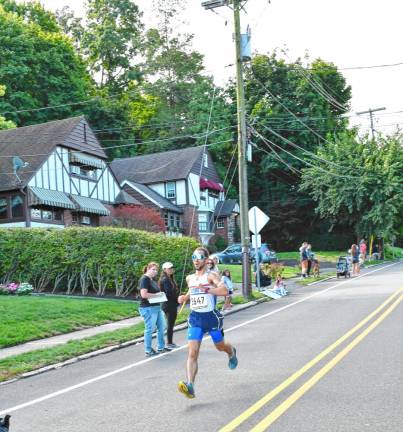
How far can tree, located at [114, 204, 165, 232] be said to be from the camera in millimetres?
43562

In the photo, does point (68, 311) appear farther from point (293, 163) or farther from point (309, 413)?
point (293, 163)

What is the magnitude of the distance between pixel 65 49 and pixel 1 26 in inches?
343

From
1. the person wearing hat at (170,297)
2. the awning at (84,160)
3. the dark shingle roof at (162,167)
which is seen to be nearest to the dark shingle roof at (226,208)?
the dark shingle roof at (162,167)

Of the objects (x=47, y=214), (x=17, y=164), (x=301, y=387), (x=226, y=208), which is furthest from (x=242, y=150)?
(x=226, y=208)

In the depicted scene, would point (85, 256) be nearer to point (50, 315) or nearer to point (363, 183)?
point (50, 315)

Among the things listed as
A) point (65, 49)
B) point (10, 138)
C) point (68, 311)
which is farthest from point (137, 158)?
point (68, 311)

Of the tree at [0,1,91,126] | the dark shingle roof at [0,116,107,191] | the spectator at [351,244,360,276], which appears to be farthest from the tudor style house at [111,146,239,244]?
the spectator at [351,244,360,276]

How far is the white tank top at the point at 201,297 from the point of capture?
848 cm

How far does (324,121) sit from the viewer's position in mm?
61625

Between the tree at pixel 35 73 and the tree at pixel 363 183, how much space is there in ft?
71.6

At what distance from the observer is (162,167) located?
58.2 meters

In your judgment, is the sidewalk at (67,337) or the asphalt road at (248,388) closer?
the asphalt road at (248,388)

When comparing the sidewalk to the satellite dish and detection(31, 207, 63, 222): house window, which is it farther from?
the satellite dish

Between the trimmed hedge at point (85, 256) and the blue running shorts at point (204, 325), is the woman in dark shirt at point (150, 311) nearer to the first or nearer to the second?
the blue running shorts at point (204, 325)
